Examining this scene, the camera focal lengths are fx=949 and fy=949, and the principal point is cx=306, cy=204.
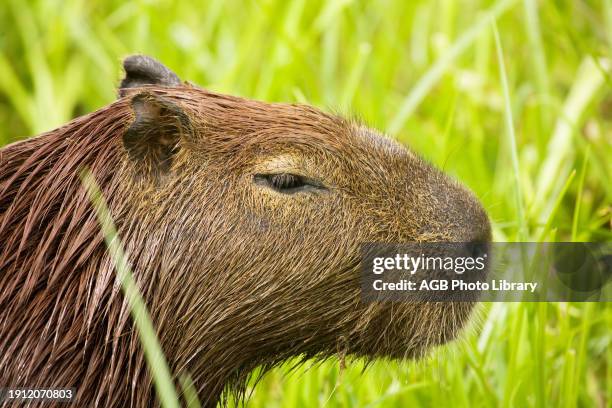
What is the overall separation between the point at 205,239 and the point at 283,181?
24 cm

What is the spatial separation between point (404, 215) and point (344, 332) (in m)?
0.34

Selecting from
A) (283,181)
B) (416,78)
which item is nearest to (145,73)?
(283,181)

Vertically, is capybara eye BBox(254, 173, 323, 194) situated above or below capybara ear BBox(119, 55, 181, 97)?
below

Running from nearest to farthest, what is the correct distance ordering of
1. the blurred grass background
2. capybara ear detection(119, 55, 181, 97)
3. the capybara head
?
the capybara head → capybara ear detection(119, 55, 181, 97) → the blurred grass background

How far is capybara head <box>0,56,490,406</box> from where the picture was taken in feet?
7.63


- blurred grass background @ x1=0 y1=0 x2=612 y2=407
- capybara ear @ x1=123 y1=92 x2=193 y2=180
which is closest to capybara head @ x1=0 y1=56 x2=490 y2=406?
capybara ear @ x1=123 y1=92 x2=193 y2=180

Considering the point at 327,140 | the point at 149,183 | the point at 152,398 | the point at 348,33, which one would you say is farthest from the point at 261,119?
the point at 348,33

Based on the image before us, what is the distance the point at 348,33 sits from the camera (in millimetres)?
5719

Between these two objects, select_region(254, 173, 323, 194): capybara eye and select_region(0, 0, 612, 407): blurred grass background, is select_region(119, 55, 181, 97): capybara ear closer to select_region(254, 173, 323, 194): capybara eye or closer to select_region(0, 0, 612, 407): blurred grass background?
select_region(254, 173, 323, 194): capybara eye

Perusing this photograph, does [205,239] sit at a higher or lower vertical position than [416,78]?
lower

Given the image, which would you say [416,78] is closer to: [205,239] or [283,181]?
[283,181]

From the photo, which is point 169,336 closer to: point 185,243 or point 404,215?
point 185,243

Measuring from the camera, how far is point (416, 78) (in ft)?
18.0

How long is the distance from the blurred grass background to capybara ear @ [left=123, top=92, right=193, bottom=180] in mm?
1010
